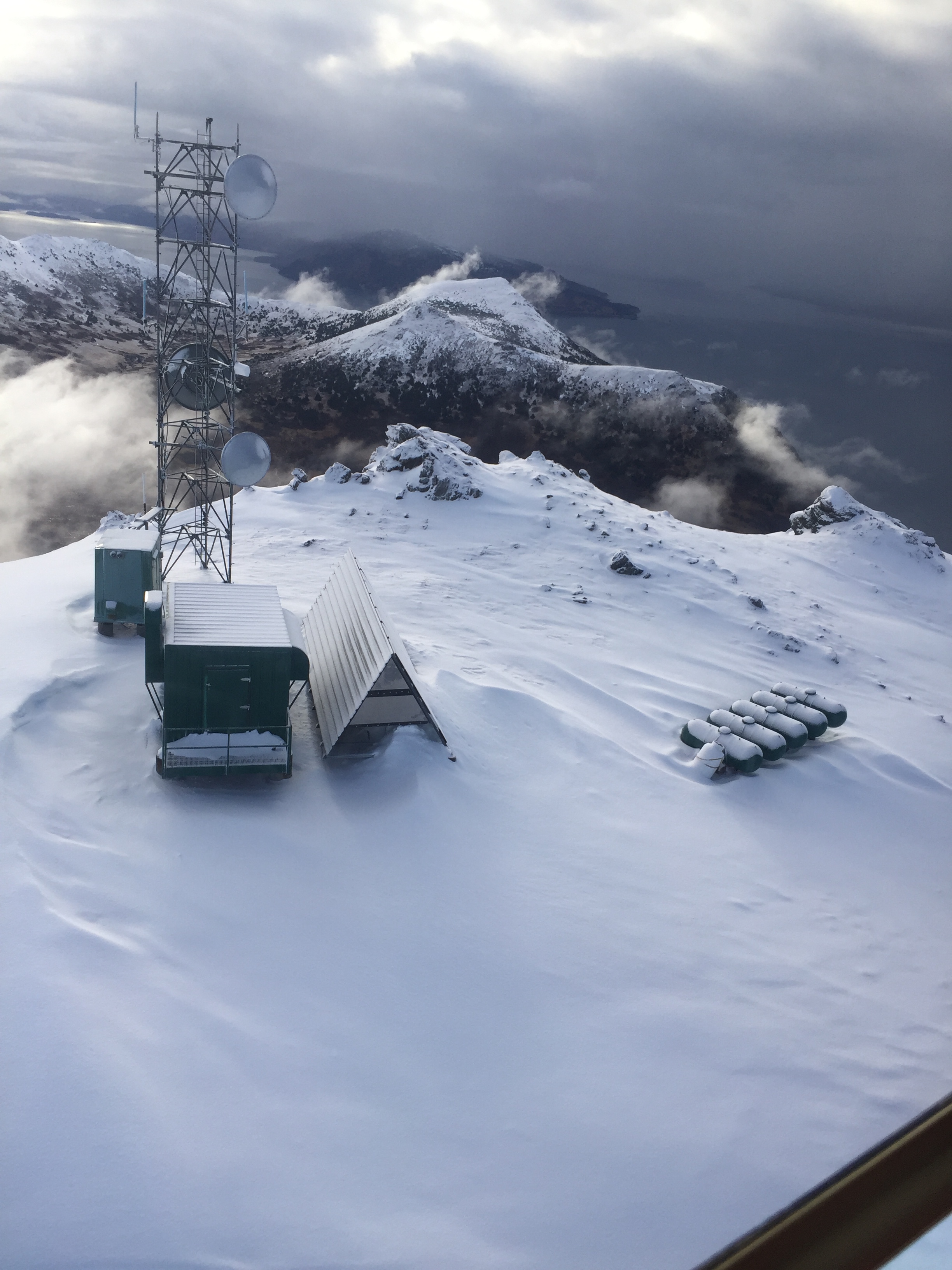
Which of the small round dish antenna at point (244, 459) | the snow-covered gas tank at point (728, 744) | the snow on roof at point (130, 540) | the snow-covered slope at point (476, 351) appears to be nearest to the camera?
the snow-covered gas tank at point (728, 744)

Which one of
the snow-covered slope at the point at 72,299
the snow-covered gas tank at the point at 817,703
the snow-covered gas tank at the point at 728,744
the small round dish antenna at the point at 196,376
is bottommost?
the snow-covered gas tank at the point at 728,744

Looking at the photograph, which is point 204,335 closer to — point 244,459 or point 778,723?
point 244,459

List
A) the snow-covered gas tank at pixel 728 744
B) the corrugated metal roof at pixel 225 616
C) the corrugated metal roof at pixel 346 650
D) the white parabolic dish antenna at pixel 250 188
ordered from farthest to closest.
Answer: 1. the snow-covered gas tank at pixel 728 744
2. the white parabolic dish antenna at pixel 250 188
3. the corrugated metal roof at pixel 346 650
4. the corrugated metal roof at pixel 225 616

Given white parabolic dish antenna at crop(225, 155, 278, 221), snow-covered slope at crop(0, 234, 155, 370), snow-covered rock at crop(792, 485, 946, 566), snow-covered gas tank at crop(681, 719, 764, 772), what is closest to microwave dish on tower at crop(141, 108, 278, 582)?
white parabolic dish antenna at crop(225, 155, 278, 221)

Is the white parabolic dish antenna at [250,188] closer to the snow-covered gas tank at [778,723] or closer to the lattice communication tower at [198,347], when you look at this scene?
the lattice communication tower at [198,347]

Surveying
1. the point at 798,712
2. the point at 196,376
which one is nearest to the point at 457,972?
the point at 798,712

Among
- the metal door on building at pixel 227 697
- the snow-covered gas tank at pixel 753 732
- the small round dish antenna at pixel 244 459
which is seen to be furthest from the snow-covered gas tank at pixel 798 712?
the small round dish antenna at pixel 244 459

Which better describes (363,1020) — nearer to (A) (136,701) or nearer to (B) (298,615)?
(A) (136,701)
